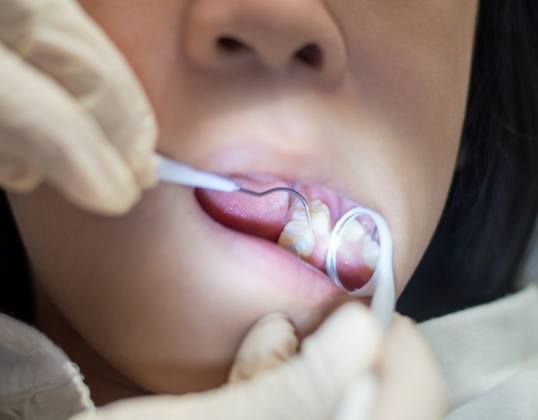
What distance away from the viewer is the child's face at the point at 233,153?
56cm

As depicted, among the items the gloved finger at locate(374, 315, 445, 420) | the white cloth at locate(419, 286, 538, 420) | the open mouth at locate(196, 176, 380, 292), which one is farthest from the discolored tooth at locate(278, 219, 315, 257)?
the white cloth at locate(419, 286, 538, 420)

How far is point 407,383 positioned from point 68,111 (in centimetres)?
28

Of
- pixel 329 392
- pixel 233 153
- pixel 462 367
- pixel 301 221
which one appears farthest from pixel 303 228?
pixel 462 367

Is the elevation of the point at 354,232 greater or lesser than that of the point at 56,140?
lesser

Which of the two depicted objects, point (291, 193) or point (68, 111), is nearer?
point (68, 111)

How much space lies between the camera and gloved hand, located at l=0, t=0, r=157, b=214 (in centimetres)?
40

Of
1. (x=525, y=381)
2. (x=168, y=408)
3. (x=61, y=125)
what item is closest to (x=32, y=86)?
(x=61, y=125)

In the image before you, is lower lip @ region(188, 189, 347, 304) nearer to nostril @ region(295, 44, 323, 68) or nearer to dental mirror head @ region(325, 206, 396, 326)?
dental mirror head @ region(325, 206, 396, 326)

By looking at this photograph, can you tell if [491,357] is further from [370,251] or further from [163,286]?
[163,286]

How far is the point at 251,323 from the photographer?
0.61 m

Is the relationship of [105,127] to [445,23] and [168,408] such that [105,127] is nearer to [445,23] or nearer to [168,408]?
[168,408]

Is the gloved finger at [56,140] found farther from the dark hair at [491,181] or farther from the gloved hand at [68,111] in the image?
the dark hair at [491,181]

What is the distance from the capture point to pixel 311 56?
57 centimetres

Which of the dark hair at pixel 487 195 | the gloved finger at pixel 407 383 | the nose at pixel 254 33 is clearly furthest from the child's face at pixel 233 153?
the dark hair at pixel 487 195
